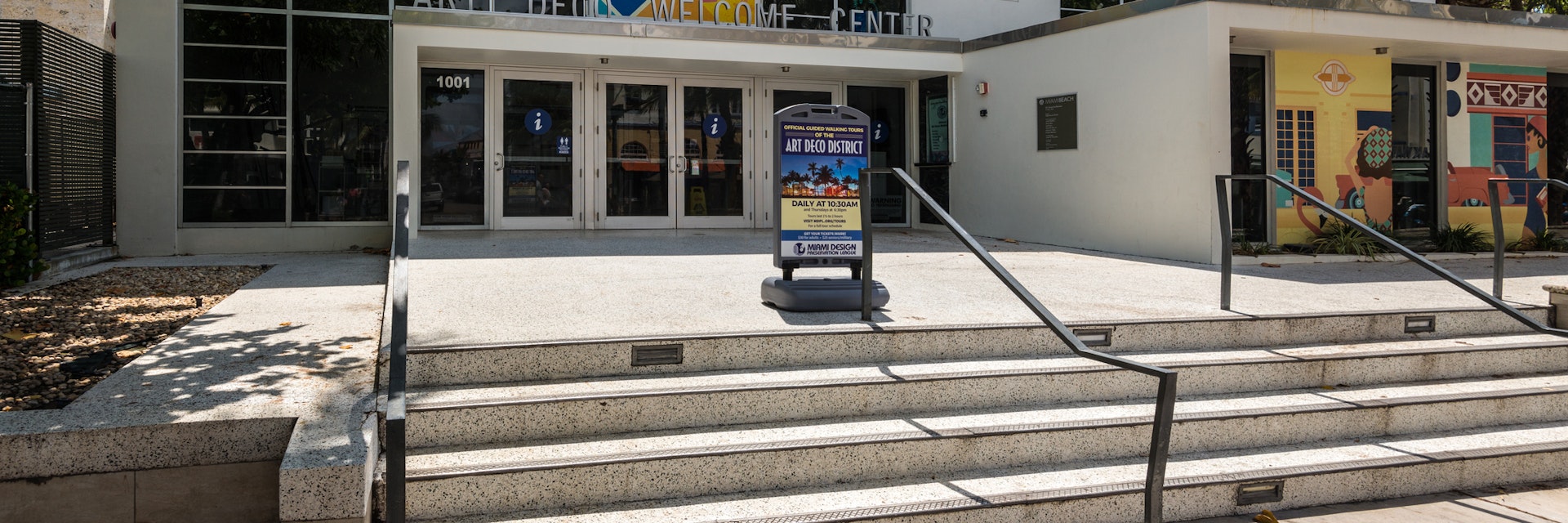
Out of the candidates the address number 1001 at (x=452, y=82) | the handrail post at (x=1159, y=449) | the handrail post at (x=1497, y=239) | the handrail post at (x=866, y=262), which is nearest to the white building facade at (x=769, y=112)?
the address number 1001 at (x=452, y=82)

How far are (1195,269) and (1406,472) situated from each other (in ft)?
16.5

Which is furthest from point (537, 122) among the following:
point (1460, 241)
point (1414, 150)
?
point (1460, 241)

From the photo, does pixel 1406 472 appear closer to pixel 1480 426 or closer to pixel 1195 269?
pixel 1480 426

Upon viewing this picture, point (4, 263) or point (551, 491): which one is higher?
point (4, 263)

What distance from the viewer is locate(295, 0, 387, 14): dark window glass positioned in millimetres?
11609

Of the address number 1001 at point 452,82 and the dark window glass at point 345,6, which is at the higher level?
the dark window glass at point 345,6

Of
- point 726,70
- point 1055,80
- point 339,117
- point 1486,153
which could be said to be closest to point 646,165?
point 726,70

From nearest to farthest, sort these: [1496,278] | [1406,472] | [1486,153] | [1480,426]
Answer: [1406,472], [1480,426], [1496,278], [1486,153]

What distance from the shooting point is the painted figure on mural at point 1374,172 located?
12070 mm

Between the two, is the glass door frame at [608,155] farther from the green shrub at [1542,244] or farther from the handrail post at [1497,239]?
the green shrub at [1542,244]

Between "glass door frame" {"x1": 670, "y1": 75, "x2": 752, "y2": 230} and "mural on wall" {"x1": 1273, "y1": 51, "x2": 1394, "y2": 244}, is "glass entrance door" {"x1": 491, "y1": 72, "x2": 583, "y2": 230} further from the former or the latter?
"mural on wall" {"x1": 1273, "y1": 51, "x2": 1394, "y2": 244}

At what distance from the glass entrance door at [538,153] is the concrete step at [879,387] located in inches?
350

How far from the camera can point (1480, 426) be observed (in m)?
5.19

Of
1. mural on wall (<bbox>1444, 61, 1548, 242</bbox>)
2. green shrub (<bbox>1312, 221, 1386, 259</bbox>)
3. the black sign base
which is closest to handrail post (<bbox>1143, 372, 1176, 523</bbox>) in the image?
the black sign base
